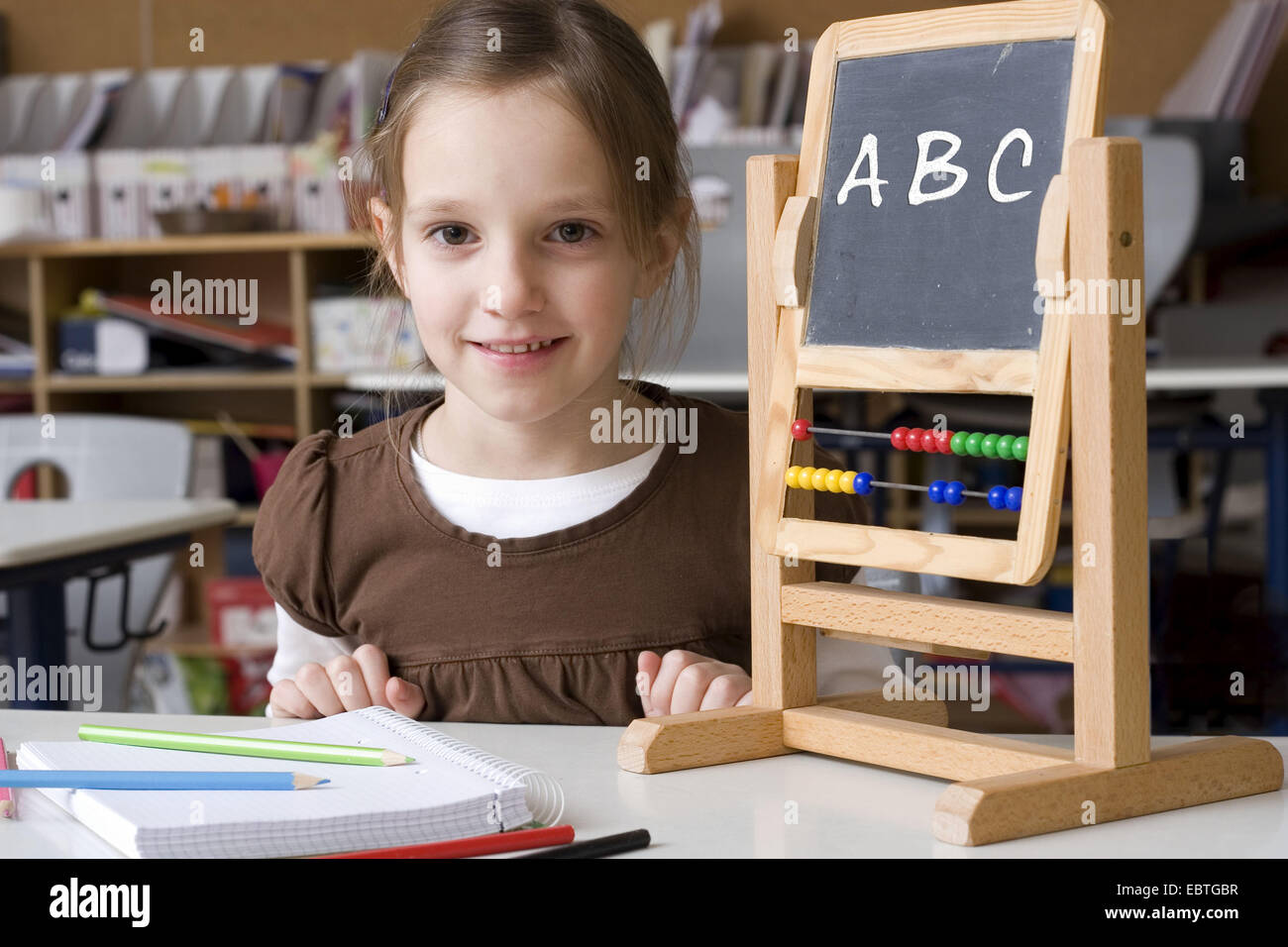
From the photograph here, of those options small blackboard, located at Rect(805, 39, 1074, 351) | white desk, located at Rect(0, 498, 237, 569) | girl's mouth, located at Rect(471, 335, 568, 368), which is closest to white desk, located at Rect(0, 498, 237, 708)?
white desk, located at Rect(0, 498, 237, 569)

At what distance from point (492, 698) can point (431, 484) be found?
0.20 metres

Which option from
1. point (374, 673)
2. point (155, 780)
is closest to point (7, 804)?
point (155, 780)

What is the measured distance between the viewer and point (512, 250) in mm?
1063

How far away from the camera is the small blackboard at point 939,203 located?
0.82m

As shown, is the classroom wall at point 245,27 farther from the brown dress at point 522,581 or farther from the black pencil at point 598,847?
the black pencil at point 598,847

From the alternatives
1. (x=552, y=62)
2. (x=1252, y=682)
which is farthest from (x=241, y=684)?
(x=552, y=62)

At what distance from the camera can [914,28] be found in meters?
0.90

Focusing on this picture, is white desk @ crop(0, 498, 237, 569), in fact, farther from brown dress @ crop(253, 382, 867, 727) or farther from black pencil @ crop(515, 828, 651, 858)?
black pencil @ crop(515, 828, 651, 858)

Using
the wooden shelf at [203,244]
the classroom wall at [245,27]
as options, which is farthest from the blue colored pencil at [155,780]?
the classroom wall at [245,27]

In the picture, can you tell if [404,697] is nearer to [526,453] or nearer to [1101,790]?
[526,453]

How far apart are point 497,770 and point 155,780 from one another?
6.8 inches

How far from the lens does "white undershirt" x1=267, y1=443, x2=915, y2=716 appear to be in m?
1.26

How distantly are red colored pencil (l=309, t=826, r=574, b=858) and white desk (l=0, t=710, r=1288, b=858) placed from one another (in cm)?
3

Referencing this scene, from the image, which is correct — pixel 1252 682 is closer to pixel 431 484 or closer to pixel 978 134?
pixel 431 484
